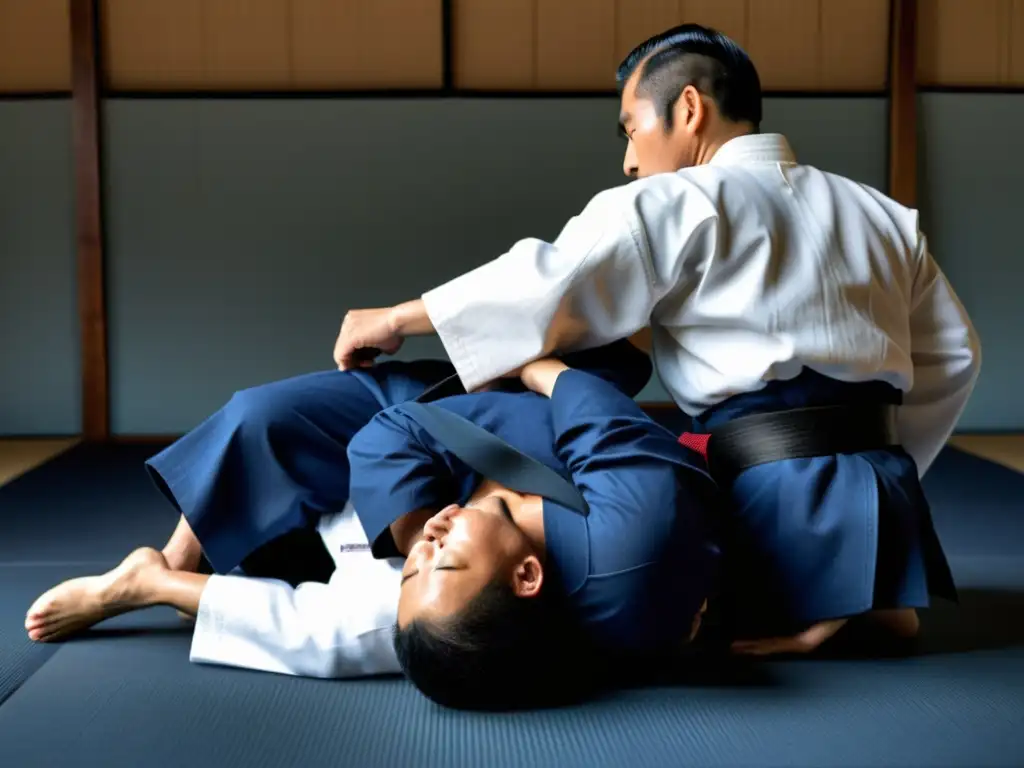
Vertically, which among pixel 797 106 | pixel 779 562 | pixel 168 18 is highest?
pixel 168 18

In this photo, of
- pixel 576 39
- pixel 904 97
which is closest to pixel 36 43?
pixel 576 39

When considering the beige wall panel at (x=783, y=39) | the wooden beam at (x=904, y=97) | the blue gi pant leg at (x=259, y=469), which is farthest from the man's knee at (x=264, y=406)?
the wooden beam at (x=904, y=97)

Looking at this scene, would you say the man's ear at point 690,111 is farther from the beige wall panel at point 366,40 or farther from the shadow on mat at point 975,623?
the beige wall panel at point 366,40

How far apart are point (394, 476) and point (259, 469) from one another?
382 millimetres

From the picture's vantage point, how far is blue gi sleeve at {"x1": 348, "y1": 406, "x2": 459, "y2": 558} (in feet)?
6.31

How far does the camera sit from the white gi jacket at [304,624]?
1.95m

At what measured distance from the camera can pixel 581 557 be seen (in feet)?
5.78

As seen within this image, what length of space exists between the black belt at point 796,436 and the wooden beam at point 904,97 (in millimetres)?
3765

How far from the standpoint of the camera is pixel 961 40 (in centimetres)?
558

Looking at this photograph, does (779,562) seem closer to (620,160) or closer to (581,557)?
(581,557)

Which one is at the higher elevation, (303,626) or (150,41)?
(150,41)

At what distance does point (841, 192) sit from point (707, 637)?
0.87 metres

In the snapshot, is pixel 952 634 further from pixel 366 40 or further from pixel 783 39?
pixel 366 40

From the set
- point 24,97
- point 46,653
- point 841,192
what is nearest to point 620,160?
point 24,97
